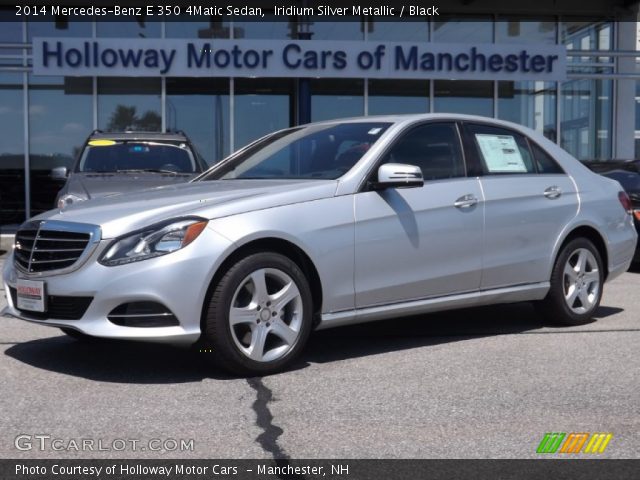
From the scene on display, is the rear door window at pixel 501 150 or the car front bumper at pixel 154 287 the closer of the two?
the car front bumper at pixel 154 287

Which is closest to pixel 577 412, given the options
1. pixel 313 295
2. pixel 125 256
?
pixel 313 295

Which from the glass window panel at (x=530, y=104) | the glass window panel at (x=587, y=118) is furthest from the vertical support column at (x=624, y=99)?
the glass window panel at (x=530, y=104)

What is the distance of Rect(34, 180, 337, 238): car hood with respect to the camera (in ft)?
16.1

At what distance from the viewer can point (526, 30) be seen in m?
18.2

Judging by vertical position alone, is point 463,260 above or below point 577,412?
above

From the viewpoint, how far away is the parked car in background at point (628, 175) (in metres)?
10.3

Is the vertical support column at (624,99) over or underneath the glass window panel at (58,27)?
underneath

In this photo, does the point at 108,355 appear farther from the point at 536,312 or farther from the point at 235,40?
the point at 235,40

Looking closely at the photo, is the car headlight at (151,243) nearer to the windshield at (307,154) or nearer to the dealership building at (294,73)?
the windshield at (307,154)

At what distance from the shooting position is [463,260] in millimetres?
5953

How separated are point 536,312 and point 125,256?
3701mm

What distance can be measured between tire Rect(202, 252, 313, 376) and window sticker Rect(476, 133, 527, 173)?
1.92 meters

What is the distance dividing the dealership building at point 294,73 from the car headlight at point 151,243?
11474mm

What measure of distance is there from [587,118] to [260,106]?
689cm
